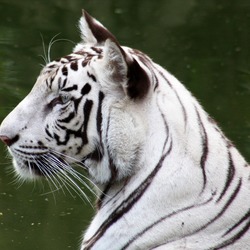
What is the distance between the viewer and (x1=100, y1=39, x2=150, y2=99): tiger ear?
302 centimetres

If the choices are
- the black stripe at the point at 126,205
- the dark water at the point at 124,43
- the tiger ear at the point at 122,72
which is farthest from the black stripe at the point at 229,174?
the dark water at the point at 124,43

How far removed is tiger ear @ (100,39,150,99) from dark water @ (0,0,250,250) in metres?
1.57

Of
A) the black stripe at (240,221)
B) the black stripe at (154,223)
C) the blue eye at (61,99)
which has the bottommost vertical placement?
the black stripe at (154,223)

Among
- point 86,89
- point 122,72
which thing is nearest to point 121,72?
point 122,72

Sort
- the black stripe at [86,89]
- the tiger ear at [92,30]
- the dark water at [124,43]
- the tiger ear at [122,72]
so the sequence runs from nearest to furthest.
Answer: the tiger ear at [122,72]
the black stripe at [86,89]
the tiger ear at [92,30]
the dark water at [124,43]

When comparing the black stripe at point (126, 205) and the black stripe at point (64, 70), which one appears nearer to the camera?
the black stripe at point (126, 205)

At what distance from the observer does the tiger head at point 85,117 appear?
121 inches

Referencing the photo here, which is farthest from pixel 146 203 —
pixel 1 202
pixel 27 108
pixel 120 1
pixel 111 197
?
pixel 120 1

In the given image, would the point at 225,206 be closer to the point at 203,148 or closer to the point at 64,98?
the point at 203,148

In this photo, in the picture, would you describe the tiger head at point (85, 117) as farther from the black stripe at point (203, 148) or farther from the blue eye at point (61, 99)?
the black stripe at point (203, 148)

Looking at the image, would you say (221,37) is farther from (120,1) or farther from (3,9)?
(3,9)

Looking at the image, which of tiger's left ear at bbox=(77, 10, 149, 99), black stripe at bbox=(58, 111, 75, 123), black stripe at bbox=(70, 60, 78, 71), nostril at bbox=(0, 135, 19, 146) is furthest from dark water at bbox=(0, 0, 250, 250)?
tiger's left ear at bbox=(77, 10, 149, 99)

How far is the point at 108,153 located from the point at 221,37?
16.0 feet

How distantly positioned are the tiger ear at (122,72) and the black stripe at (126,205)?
218 mm
